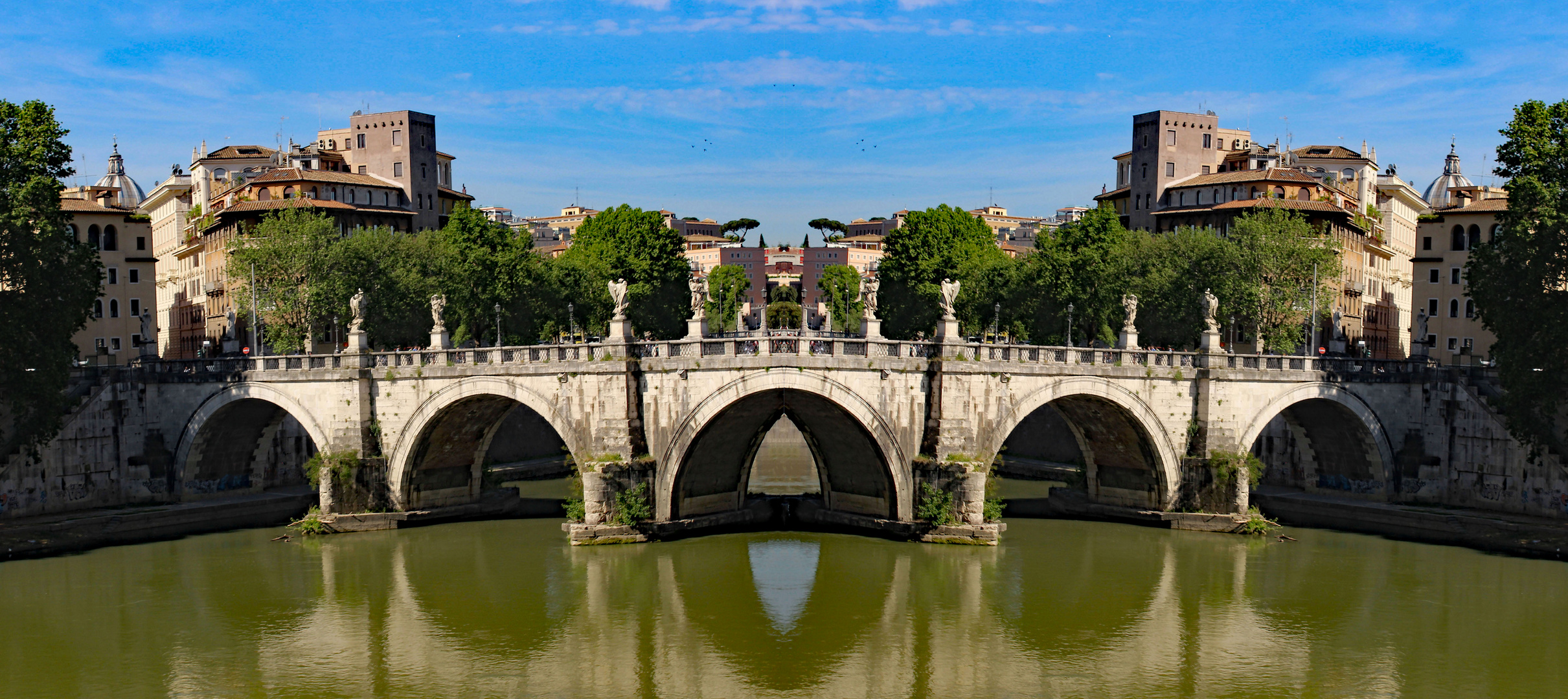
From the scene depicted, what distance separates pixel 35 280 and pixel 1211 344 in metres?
45.8

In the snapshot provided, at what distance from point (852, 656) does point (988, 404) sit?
49.7 ft

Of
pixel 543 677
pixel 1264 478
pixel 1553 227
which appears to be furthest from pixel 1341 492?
pixel 543 677

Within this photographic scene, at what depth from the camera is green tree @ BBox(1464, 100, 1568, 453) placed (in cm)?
4947

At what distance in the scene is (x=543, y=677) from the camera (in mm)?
34375

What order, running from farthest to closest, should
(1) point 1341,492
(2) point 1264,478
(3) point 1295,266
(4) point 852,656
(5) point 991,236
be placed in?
(5) point 991,236 < (3) point 1295,266 < (2) point 1264,478 < (1) point 1341,492 < (4) point 852,656

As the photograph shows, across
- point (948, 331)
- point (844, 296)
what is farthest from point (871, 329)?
point (844, 296)

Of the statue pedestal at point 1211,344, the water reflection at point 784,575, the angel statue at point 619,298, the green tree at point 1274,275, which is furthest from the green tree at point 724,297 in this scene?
the water reflection at point 784,575

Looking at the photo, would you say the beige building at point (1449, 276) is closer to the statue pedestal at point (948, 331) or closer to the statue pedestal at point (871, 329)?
the statue pedestal at point (948, 331)

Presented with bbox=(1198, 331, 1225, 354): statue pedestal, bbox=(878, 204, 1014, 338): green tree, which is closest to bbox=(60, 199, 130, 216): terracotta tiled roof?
bbox=(878, 204, 1014, 338): green tree

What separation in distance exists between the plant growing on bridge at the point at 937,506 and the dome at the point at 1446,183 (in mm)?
72340

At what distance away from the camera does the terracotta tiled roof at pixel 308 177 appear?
8844 cm

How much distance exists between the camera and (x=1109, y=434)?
2154 inches

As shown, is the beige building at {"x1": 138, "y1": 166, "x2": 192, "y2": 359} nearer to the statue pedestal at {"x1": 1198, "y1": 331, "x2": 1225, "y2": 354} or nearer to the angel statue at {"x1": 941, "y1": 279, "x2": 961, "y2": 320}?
the angel statue at {"x1": 941, "y1": 279, "x2": 961, "y2": 320}

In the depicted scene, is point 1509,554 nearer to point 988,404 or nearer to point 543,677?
point 988,404
